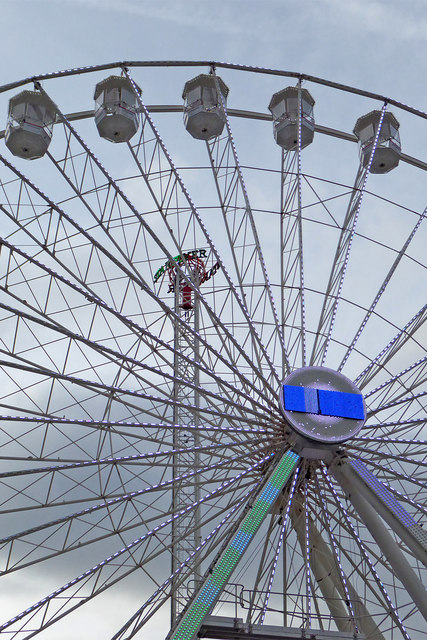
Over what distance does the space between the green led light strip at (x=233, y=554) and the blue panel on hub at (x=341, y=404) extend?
1325 mm

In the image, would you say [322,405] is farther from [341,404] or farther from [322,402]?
[341,404]

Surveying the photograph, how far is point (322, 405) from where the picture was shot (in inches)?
749

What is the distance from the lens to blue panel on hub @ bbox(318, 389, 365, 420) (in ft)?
62.0

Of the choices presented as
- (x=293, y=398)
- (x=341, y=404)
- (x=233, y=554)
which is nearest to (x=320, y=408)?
(x=341, y=404)

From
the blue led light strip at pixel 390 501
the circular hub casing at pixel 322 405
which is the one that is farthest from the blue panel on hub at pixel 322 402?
the blue led light strip at pixel 390 501

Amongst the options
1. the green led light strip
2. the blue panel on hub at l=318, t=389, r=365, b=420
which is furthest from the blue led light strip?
the green led light strip

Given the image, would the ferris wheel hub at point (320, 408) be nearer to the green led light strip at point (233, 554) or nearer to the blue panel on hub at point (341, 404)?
the blue panel on hub at point (341, 404)

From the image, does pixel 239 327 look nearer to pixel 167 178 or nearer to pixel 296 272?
pixel 296 272

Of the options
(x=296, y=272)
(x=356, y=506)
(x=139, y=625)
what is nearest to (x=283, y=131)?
(x=296, y=272)

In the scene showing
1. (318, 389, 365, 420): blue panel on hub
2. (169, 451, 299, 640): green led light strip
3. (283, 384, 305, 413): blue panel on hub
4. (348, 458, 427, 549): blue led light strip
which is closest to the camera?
(169, 451, 299, 640): green led light strip

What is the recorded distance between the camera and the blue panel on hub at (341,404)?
18.9 m

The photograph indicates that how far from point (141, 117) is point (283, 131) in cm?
451

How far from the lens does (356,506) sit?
18.3m

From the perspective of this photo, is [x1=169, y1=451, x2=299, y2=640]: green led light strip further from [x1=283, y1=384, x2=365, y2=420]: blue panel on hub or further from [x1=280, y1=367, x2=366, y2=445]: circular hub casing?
[x1=283, y1=384, x2=365, y2=420]: blue panel on hub
